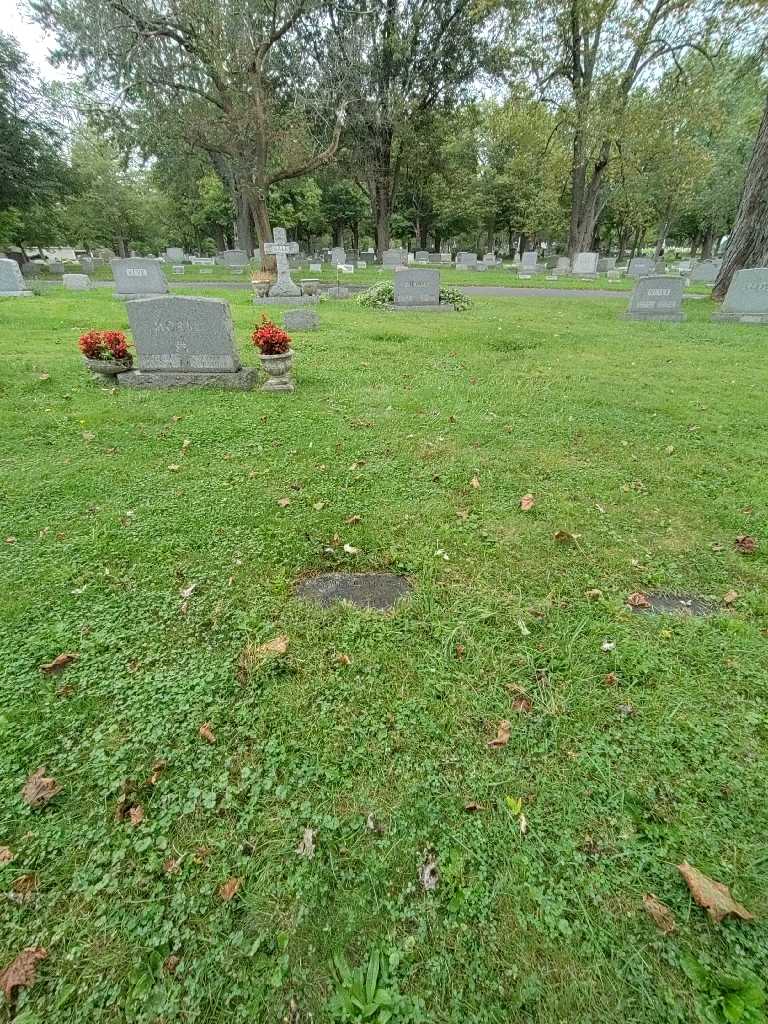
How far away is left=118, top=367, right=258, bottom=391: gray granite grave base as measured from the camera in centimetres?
625

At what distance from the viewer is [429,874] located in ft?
5.21

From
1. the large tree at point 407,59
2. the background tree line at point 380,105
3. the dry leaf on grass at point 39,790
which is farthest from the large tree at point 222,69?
the dry leaf on grass at point 39,790

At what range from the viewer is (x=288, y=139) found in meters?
19.0

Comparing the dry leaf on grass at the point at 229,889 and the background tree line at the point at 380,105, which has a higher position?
the background tree line at the point at 380,105

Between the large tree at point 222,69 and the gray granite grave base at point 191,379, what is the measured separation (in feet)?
52.4

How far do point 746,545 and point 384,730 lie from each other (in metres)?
2.88

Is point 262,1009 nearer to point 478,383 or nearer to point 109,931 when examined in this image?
point 109,931

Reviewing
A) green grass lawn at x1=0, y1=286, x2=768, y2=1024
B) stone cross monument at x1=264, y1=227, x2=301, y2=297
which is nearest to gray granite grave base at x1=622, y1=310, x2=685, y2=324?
green grass lawn at x1=0, y1=286, x2=768, y2=1024

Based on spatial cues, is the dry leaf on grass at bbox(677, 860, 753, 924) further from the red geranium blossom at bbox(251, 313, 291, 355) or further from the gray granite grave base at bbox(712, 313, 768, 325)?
the gray granite grave base at bbox(712, 313, 768, 325)

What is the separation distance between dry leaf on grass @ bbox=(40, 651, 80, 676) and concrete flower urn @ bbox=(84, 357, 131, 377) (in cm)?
517

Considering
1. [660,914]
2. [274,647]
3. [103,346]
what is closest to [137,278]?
[103,346]

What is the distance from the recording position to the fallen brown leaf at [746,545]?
323 centimetres

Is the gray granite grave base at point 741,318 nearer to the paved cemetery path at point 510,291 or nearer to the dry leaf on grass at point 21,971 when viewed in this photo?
the paved cemetery path at point 510,291

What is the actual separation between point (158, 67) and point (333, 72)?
6.43 meters
